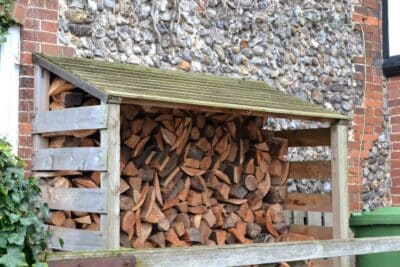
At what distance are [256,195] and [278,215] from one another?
0.30m

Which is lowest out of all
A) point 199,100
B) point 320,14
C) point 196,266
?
point 196,266

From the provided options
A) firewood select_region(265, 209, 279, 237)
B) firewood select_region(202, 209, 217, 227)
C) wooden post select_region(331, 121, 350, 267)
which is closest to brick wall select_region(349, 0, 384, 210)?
firewood select_region(265, 209, 279, 237)

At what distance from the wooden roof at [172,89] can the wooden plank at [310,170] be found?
1.89 feet

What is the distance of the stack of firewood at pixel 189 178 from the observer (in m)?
5.12

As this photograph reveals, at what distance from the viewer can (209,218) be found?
5738 millimetres

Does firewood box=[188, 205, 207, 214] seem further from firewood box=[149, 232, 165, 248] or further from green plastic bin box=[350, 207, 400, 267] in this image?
green plastic bin box=[350, 207, 400, 267]

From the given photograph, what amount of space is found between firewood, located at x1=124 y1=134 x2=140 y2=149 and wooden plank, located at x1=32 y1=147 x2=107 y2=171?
1.77ft

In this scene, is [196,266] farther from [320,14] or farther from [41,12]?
[320,14]

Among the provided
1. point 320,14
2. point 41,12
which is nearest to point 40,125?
point 41,12

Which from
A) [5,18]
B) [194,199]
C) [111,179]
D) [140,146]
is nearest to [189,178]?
[194,199]

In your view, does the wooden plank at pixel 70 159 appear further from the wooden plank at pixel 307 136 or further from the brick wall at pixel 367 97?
the brick wall at pixel 367 97

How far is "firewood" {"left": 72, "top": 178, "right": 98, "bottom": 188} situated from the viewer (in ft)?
15.9

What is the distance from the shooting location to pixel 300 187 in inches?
273

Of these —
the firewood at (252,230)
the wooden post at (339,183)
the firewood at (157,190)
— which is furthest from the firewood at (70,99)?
the wooden post at (339,183)
